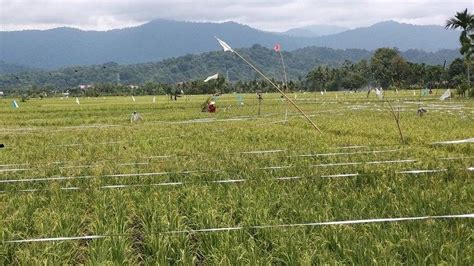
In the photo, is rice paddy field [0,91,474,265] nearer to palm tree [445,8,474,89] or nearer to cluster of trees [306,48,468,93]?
palm tree [445,8,474,89]

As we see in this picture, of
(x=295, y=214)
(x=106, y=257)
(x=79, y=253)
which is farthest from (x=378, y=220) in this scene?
(x=79, y=253)

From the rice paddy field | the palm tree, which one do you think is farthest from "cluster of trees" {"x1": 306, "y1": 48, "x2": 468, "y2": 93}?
the rice paddy field

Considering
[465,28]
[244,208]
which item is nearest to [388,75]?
[465,28]

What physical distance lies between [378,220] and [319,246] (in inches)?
29.5

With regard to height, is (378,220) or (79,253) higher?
(378,220)

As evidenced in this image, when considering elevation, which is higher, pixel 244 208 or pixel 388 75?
pixel 388 75

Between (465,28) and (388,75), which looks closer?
(465,28)

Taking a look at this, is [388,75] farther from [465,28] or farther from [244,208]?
[244,208]

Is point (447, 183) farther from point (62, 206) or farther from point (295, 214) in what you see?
point (62, 206)

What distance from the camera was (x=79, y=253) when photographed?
5.25m

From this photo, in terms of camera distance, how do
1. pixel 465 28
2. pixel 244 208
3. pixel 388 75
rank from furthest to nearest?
1. pixel 388 75
2. pixel 465 28
3. pixel 244 208

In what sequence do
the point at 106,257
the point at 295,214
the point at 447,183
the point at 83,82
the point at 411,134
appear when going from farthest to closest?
the point at 83,82
the point at 411,134
the point at 447,183
the point at 295,214
the point at 106,257

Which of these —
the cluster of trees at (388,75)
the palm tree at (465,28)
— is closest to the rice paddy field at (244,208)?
the palm tree at (465,28)

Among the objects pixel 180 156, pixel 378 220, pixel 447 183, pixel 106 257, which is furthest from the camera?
pixel 180 156
